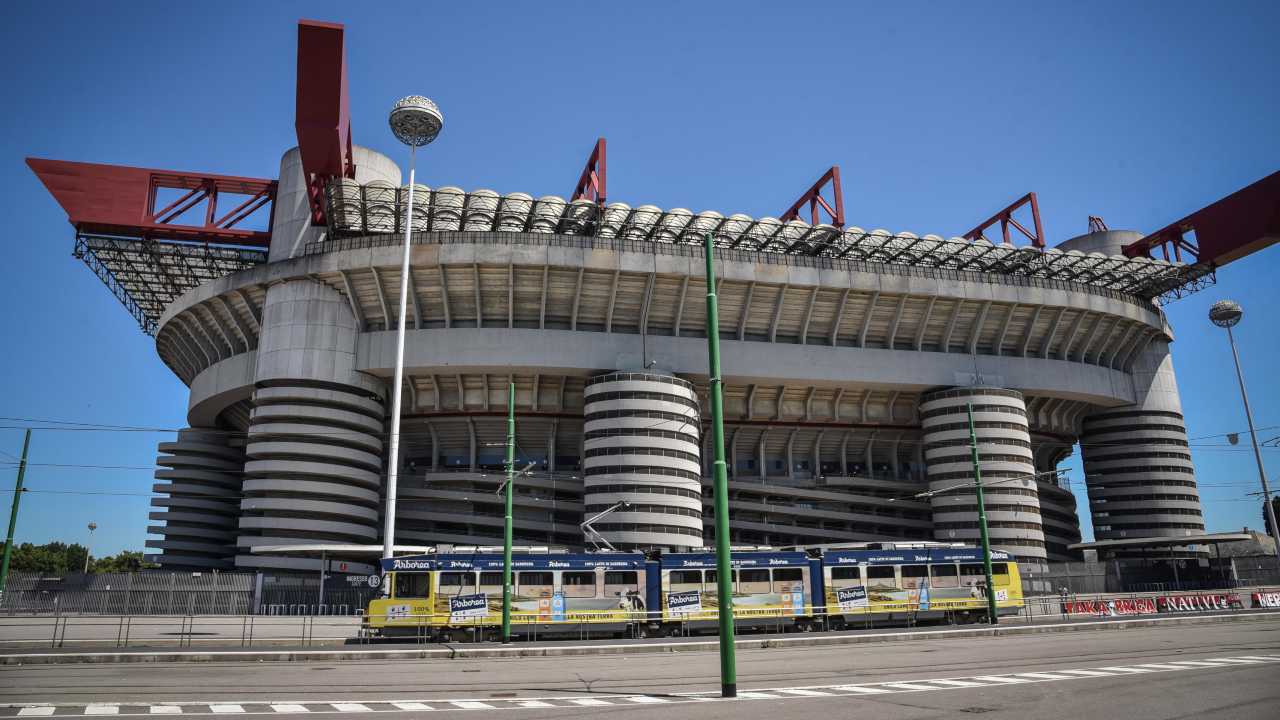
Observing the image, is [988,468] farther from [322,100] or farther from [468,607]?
[322,100]

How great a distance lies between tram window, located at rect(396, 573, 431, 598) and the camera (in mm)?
31859

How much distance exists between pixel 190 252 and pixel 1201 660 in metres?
61.9

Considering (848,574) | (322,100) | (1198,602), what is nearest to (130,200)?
(322,100)

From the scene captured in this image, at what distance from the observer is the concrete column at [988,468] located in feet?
191

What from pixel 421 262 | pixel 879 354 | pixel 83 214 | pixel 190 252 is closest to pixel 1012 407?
pixel 879 354

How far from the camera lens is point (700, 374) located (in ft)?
189

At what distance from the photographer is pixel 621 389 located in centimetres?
5369

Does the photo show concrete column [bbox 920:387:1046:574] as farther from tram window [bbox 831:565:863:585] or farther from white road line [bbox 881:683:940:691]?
white road line [bbox 881:683:940:691]

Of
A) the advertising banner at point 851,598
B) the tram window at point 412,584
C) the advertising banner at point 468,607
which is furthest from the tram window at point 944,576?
the tram window at point 412,584

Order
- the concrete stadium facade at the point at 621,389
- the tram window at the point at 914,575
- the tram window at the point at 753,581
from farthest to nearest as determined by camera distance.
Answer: the concrete stadium facade at the point at 621,389 < the tram window at the point at 914,575 < the tram window at the point at 753,581

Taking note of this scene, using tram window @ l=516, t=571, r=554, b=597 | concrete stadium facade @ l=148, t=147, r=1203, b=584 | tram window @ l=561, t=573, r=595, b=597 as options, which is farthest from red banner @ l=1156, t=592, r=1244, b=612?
tram window @ l=516, t=571, r=554, b=597

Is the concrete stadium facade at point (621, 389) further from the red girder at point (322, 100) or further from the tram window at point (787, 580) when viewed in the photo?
the tram window at point (787, 580)

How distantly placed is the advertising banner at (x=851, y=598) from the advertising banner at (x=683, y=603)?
6.23 m

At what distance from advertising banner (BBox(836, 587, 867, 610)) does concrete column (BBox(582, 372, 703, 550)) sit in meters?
16.9
